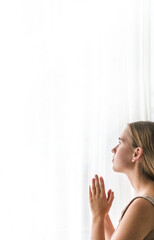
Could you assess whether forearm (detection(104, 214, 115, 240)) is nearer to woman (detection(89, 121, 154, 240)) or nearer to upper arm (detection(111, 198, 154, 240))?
woman (detection(89, 121, 154, 240))

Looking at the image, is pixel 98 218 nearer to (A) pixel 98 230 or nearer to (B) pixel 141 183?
(A) pixel 98 230

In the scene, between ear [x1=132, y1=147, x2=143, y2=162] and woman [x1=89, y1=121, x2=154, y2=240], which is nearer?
Answer: woman [x1=89, y1=121, x2=154, y2=240]

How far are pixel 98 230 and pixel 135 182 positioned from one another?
0.80 feet

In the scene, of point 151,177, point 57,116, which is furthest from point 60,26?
point 151,177

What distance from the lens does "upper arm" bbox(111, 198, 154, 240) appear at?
1.26 m

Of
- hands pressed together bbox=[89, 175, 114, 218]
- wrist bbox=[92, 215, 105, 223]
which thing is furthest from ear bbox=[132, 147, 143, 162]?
wrist bbox=[92, 215, 105, 223]

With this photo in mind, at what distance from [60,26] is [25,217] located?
89cm

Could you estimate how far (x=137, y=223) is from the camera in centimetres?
127

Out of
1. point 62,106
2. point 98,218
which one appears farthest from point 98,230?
point 62,106

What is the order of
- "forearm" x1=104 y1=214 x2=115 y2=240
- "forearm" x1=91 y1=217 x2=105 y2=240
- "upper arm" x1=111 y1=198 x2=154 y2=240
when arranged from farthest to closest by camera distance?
"forearm" x1=104 y1=214 x2=115 y2=240
"forearm" x1=91 y1=217 x2=105 y2=240
"upper arm" x1=111 y1=198 x2=154 y2=240

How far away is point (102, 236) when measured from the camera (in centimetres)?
138

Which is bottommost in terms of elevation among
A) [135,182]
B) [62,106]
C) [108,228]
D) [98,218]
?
[108,228]

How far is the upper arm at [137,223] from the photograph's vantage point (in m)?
1.26

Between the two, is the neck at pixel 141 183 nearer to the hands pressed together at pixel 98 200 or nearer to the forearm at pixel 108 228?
the hands pressed together at pixel 98 200
